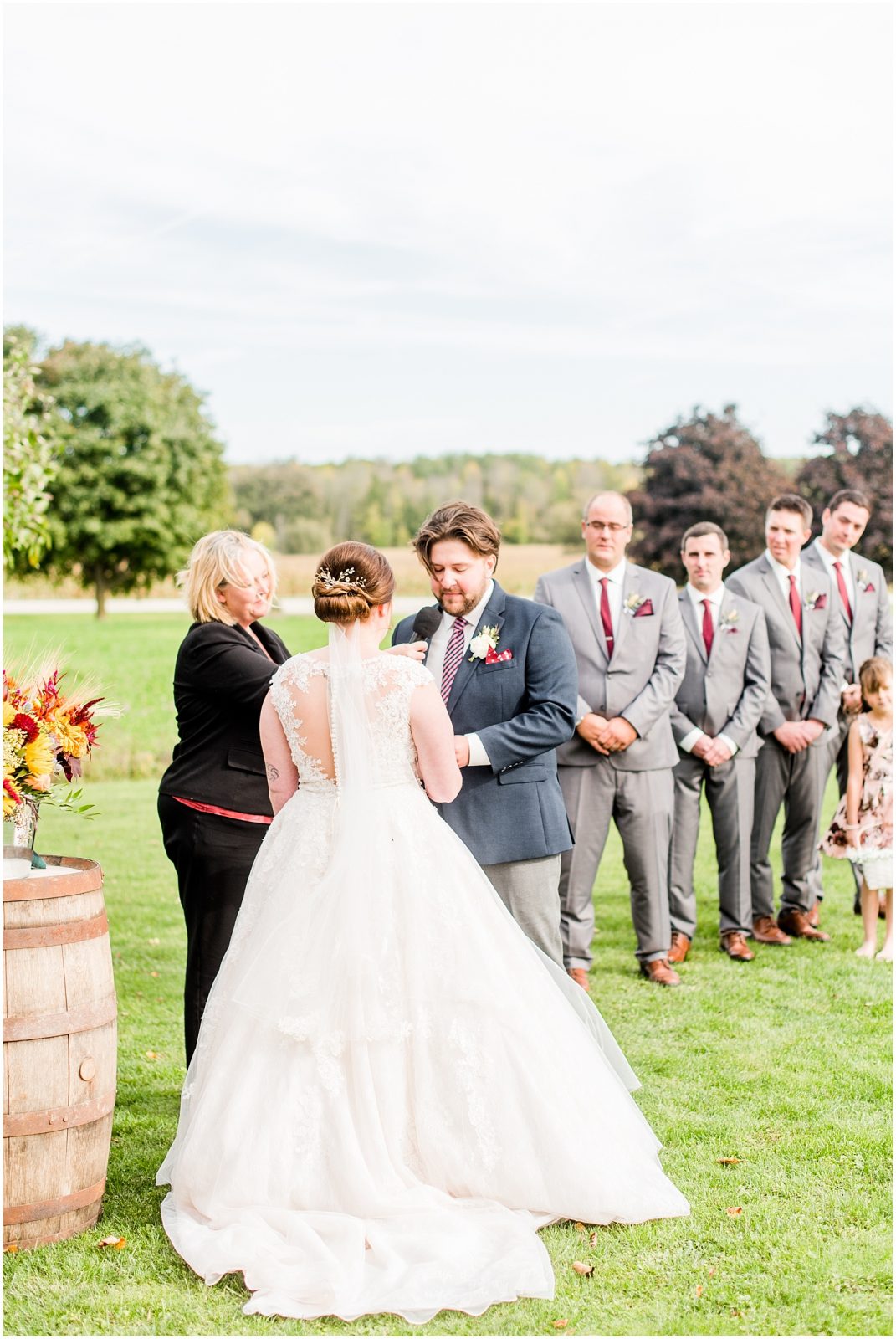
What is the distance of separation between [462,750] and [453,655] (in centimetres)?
54

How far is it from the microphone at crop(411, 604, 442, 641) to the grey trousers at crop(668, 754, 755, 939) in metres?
3.24

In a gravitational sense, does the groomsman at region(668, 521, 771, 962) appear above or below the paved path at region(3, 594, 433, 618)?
above

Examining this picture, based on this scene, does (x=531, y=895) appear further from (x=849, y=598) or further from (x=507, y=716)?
(x=849, y=598)

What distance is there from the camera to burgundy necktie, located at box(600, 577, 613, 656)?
7125 millimetres

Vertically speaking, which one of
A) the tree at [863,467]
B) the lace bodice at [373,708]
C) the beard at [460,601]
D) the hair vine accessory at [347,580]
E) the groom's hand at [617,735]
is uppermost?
the tree at [863,467]

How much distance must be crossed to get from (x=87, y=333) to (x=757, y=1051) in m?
62.0

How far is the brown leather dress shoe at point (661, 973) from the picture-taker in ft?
23.2

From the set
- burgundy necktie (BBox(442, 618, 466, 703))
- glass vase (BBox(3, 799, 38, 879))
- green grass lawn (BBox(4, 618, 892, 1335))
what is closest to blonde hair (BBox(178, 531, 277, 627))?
green grass lawn (BBox(4, 618, 892, 1335))

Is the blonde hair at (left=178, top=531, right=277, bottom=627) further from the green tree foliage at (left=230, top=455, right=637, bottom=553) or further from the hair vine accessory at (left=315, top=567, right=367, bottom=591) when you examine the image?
the green tree foliage at (left=230, top=455, right=637, bottom=553)

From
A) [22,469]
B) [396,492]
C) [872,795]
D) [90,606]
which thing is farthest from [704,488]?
[872,795]

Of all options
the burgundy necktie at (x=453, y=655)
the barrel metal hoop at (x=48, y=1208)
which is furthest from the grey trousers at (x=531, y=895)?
the barrel metal hoop at (x=48, y=1208)

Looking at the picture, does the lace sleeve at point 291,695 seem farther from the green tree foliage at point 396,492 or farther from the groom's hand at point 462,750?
the green tree foliage at point 396,492

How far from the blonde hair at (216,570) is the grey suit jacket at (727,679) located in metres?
3.55

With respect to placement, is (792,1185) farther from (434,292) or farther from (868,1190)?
(434,292)
